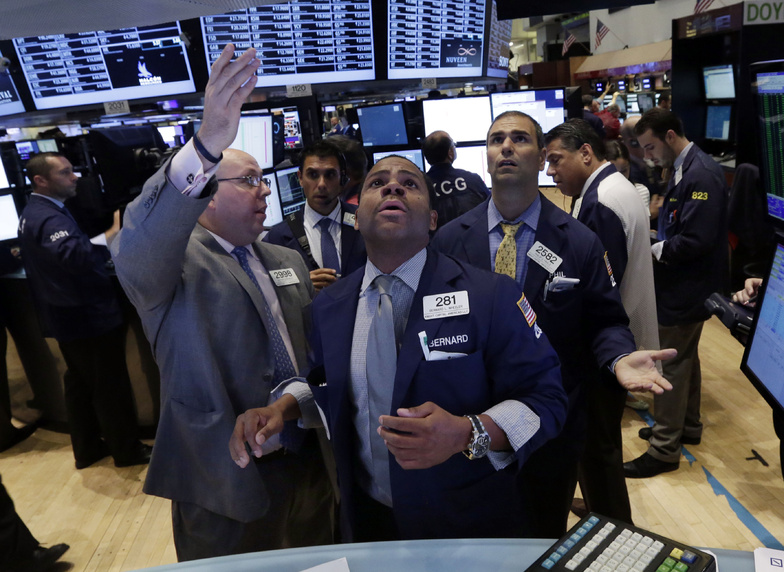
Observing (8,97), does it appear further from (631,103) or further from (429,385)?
(631,103)

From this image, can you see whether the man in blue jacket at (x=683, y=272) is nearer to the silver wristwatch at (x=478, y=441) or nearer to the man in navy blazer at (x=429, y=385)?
the man in navy blazer at (x=429, y=385)

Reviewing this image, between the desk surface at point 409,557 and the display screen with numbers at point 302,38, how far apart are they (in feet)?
8.81

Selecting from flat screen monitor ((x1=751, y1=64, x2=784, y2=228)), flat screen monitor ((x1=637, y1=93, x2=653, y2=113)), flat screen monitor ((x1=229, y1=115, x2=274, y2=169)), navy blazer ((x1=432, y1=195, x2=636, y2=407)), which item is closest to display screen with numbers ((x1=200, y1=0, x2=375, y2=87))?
flat screen monitor ((x1=229, y1=115, x2=274, y2=169))

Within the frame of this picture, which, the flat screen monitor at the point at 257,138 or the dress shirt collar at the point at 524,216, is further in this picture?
the flat screen monitor at the point at 257,138

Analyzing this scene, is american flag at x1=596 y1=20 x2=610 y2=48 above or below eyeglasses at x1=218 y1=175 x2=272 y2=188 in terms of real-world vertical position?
above

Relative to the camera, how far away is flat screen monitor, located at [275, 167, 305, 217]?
13.6 ft

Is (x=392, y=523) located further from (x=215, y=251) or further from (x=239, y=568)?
(x=215, y=251)

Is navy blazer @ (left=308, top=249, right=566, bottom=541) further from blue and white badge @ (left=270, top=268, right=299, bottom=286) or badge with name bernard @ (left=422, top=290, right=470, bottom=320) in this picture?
blue and white badge @ (left=270, top=268, right=299, bottom=286)

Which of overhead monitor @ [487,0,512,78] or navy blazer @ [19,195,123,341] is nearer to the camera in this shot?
navy blazer @ [19,195,123,341]

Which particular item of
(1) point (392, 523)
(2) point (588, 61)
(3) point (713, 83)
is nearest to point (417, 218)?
(1) point (392, 523)

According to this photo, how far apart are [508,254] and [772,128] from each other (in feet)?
2.98

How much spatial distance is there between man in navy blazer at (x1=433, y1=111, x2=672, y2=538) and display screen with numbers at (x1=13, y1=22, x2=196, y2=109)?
6.37ft

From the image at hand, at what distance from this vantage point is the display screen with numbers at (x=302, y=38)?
3242 millimetres

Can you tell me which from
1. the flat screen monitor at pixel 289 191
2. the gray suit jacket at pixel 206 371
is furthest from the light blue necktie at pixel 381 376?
the flat screen monitor at pixel 289 191
